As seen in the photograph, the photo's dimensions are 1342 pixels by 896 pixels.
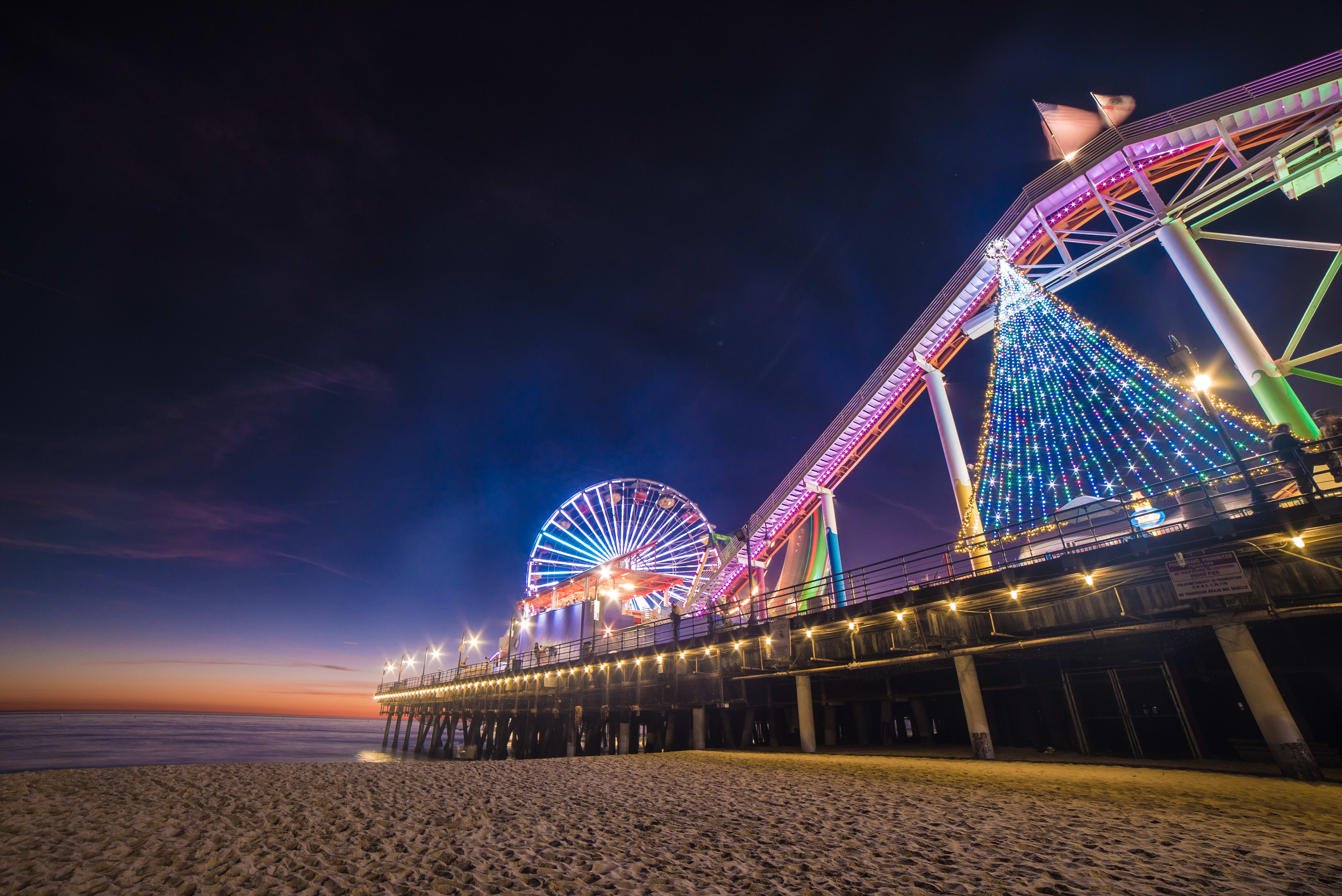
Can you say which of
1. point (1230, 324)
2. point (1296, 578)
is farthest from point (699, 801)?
point (1230, 324)

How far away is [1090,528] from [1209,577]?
307cm

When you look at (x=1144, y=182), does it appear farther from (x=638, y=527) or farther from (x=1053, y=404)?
(x=638, y=527)

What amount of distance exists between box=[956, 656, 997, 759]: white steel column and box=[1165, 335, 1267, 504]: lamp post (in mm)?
7265

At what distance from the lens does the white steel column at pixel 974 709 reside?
13086 mm

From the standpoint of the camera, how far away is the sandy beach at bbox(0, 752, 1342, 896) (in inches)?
183

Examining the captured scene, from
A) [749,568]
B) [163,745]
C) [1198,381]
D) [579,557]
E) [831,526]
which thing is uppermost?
[579,557]

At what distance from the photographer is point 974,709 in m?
13.5

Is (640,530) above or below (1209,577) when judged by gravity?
above

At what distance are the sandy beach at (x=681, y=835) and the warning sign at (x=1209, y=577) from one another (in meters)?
3.26

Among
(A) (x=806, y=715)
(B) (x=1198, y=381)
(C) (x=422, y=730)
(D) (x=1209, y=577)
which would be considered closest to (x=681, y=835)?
(D) (x=1209, y=577)

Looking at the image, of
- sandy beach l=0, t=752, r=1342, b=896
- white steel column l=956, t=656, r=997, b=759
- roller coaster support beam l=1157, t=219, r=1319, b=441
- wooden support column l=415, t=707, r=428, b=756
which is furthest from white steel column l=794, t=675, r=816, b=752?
wooden support column l=415, t=707, r=428, b=756

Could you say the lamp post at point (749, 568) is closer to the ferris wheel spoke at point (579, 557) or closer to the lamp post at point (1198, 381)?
the lamp post at point (1198, 381)

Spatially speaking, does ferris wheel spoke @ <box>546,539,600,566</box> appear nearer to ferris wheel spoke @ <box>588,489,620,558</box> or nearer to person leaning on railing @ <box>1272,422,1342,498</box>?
ferris wheel spoke @ <box>588,489,620,558</box>

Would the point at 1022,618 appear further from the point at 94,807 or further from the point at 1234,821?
the point at 94,807
